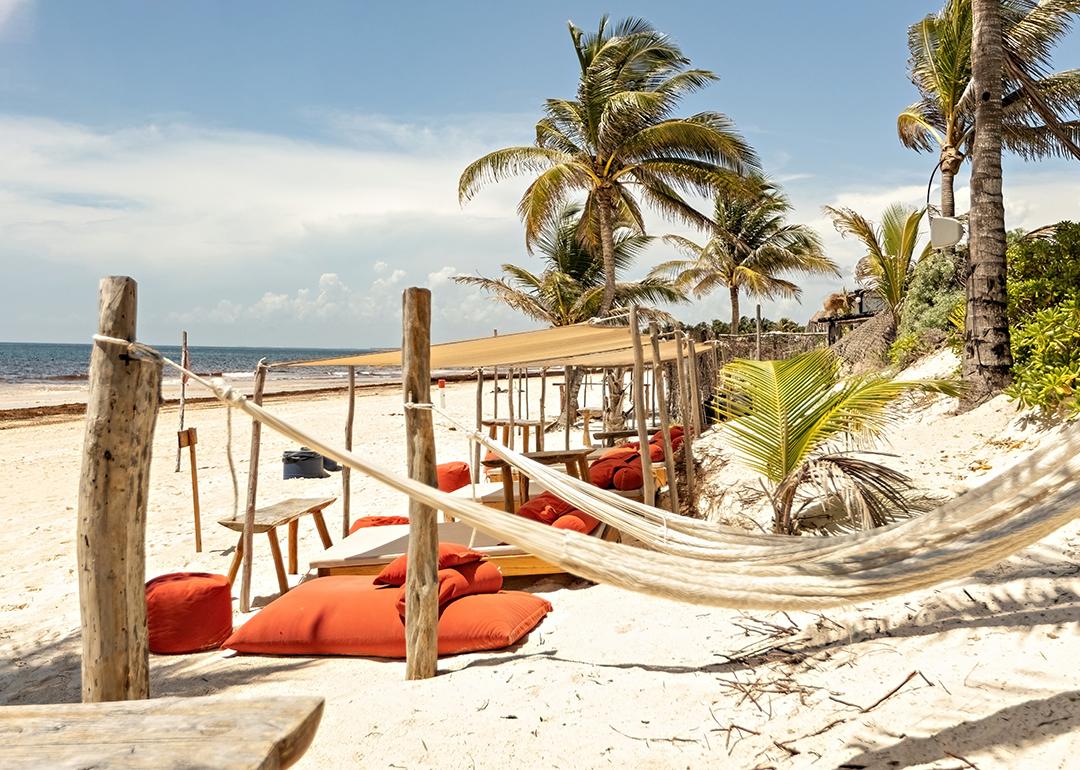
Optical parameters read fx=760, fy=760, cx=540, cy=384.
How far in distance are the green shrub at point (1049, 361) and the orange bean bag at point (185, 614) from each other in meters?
4.31

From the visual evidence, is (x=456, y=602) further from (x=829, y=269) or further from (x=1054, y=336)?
(x=829, y=269)

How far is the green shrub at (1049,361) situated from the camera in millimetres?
4250

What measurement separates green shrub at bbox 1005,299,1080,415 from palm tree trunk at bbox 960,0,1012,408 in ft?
0.60

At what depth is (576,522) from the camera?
412cm

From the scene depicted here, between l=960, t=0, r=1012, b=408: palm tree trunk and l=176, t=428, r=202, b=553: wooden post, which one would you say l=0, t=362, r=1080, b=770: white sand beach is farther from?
l=960, t=0, r=1012, b=408: palm tree trunk

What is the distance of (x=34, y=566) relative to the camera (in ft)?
15.6

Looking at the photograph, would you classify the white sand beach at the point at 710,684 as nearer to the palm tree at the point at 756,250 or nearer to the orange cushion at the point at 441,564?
the orange cushion at the point at 441,564

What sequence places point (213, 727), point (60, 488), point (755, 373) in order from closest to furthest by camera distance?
point (213, 727)
point (755, 373)
point (60, 488)

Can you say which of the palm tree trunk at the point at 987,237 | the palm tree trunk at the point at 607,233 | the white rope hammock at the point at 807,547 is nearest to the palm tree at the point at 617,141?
the palm tree trunk at the point at 607,233

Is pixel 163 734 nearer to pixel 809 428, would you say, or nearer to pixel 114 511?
pixel 114 511

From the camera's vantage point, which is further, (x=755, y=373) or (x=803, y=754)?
(x=755, y=373)

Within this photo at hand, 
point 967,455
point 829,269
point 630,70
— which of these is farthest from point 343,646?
point 829,269

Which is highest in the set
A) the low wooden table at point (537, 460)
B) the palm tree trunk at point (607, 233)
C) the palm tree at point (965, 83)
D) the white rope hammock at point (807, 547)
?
the palm tree at point (965, 83)

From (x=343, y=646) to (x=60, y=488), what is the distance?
19.9 ft
